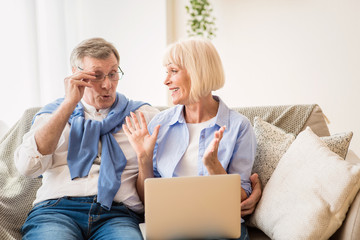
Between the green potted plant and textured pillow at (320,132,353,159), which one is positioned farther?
the green potted plant

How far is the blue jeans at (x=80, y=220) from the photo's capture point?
1597 millimetres

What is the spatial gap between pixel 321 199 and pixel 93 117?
1055 millimetres

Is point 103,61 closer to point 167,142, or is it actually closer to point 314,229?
point 167,142

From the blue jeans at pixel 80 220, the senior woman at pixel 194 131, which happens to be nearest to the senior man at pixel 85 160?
the blue jeans at pixel 80 220

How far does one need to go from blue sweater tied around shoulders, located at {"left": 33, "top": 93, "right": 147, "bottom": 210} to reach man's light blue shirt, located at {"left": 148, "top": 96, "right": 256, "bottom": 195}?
163 millimetres

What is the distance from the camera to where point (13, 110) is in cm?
284

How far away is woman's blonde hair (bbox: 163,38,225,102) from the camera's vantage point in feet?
5.93

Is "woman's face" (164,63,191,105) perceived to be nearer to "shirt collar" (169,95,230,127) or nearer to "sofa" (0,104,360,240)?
"shirt collar" (169,95,230,127)

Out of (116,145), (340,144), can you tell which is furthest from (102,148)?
(340,144)

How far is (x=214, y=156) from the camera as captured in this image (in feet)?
5.36

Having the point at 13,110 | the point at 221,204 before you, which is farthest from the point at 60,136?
the point at 13,110

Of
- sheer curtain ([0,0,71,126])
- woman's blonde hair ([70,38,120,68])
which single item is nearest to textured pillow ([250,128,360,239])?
woman's blonde hair ([70,38,120,68])

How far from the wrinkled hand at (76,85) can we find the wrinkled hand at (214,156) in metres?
0.61

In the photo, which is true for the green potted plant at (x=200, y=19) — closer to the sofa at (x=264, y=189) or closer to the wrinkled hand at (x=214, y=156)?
the sofa at (x=264, y=189)
